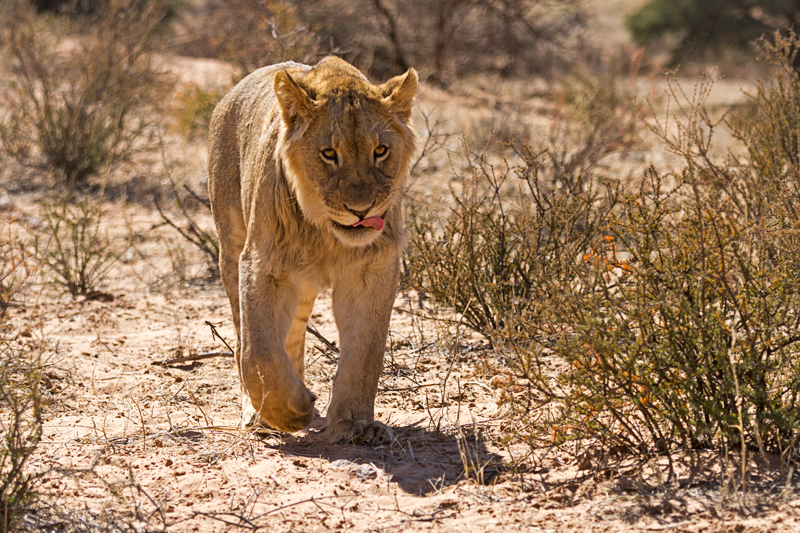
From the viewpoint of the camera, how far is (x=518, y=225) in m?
5.71

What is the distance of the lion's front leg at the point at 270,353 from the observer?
4062mm

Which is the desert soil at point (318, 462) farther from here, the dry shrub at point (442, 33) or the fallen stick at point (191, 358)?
the dry shrub at point (442, 33)

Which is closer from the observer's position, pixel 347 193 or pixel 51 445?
pixel 347 193

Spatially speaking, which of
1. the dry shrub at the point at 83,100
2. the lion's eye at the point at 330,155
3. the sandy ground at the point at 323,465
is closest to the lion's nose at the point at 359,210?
the lion's eye at the point at 330,155

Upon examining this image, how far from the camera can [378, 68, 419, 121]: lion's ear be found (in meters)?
4.26

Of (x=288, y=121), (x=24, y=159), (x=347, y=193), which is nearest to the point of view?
(x=347, y=193)

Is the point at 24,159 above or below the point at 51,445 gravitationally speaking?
above

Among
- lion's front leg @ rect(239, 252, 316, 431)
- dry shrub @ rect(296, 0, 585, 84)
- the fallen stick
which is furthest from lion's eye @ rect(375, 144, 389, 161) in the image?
dry shrub @ rect(296, 0, 585, 84)

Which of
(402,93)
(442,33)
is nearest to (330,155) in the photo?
(402,93)

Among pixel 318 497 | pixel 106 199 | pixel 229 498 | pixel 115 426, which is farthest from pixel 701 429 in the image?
pixel 106 199

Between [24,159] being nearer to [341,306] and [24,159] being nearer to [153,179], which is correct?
[153,179]

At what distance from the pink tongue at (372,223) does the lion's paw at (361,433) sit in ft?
3.26

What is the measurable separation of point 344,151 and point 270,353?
3.42ft

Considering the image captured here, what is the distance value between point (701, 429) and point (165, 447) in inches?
99.9
